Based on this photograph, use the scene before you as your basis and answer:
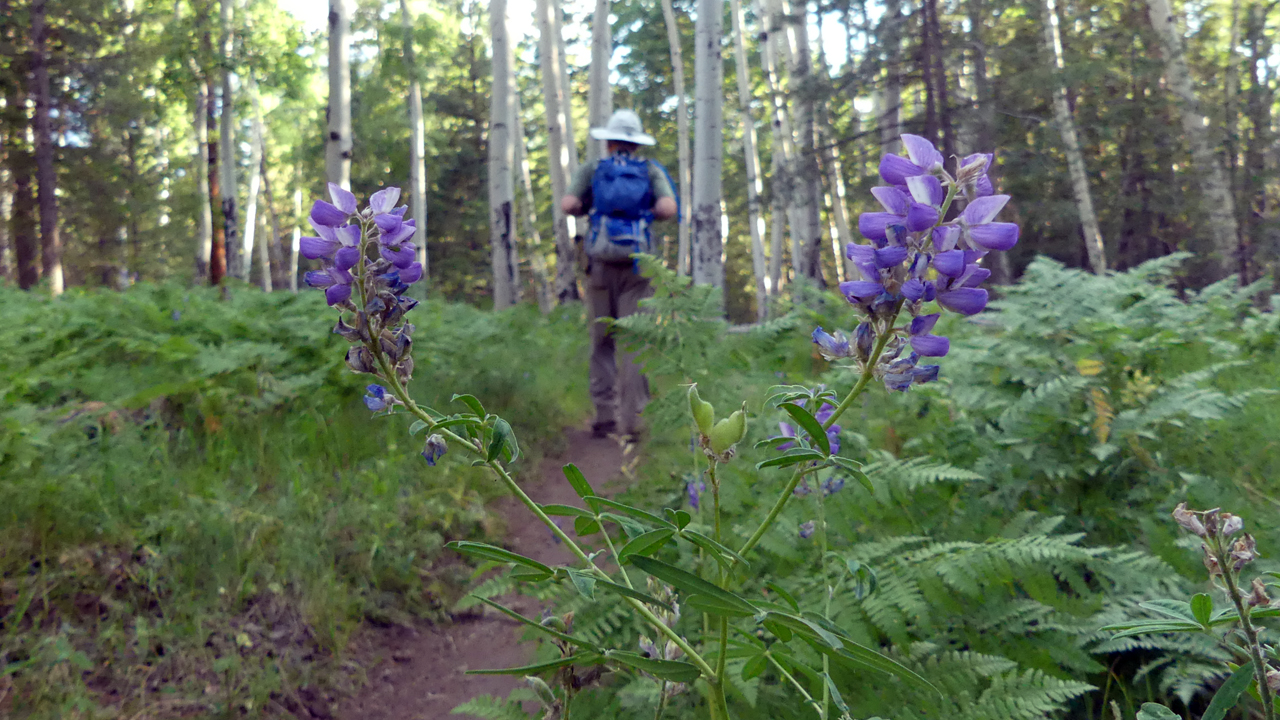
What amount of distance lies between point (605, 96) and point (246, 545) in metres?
11.8

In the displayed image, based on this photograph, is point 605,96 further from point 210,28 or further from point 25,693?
point 25,693

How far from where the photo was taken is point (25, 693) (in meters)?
2.19

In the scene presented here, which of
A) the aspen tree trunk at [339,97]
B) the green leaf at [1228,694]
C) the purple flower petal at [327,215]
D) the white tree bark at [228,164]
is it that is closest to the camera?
the green leaf at [1228,694]

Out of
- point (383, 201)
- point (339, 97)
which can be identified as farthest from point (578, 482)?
point (339, 97)

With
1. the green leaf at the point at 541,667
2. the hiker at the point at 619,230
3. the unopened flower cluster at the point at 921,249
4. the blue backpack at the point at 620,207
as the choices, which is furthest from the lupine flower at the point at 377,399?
the blue backpack at the point at 620,207

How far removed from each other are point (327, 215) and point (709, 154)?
710 cm

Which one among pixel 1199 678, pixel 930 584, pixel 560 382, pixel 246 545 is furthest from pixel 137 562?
pixel 560 382

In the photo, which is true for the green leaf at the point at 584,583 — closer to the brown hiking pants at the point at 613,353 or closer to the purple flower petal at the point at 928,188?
the purple flower petal at the point at 928,188

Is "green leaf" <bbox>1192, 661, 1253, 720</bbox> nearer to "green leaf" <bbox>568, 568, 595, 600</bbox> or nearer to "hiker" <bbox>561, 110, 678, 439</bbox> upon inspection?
"green leaf" <bbox>568, 568, 595, 600</bbox>

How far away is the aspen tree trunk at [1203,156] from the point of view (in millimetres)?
10945

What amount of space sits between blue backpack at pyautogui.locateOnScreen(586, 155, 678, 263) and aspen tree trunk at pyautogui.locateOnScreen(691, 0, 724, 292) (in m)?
1.97

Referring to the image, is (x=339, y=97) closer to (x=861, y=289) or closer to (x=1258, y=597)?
(x=861, y=289)

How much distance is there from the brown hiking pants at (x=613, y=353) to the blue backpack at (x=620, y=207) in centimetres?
22

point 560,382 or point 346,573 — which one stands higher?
point 560,382
